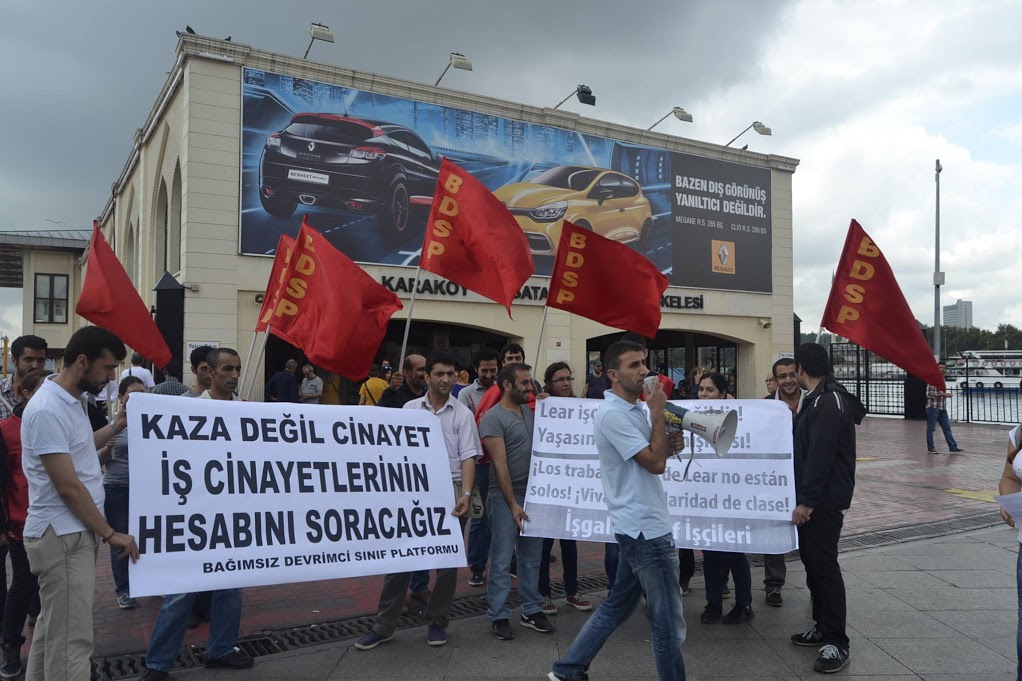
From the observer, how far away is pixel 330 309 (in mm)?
6309

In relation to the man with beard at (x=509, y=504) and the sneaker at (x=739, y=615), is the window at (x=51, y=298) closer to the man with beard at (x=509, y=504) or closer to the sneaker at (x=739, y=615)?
the man with beard at (x=509, y=504)

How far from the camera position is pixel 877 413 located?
83.6 ft

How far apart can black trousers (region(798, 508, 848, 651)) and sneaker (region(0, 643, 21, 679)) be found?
4802 millimetres

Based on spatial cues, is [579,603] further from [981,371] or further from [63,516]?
[981,371]

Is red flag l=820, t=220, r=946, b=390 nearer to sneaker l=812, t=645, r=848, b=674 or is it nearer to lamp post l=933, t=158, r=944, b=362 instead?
sneaker l=812, t=645, r=848, b=674

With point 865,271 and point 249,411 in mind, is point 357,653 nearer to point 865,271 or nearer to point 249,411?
point 249,411

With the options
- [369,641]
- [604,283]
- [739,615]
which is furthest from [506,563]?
[604,283]

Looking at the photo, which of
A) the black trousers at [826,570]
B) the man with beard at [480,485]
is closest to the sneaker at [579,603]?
the man with beard at [480,485]

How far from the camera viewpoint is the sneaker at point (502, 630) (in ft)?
15.9

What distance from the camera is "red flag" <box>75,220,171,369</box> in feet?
20.2

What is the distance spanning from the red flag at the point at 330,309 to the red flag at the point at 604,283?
1.75m

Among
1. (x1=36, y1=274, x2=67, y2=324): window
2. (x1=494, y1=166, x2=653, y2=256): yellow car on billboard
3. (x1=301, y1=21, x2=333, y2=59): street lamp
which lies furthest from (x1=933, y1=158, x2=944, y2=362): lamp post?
(x1=36, y1=274, x2=67, y2=324): window

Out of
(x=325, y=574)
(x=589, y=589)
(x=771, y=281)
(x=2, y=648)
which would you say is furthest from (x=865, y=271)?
(x=771, y=281)

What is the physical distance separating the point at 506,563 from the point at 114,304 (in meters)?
4.06
